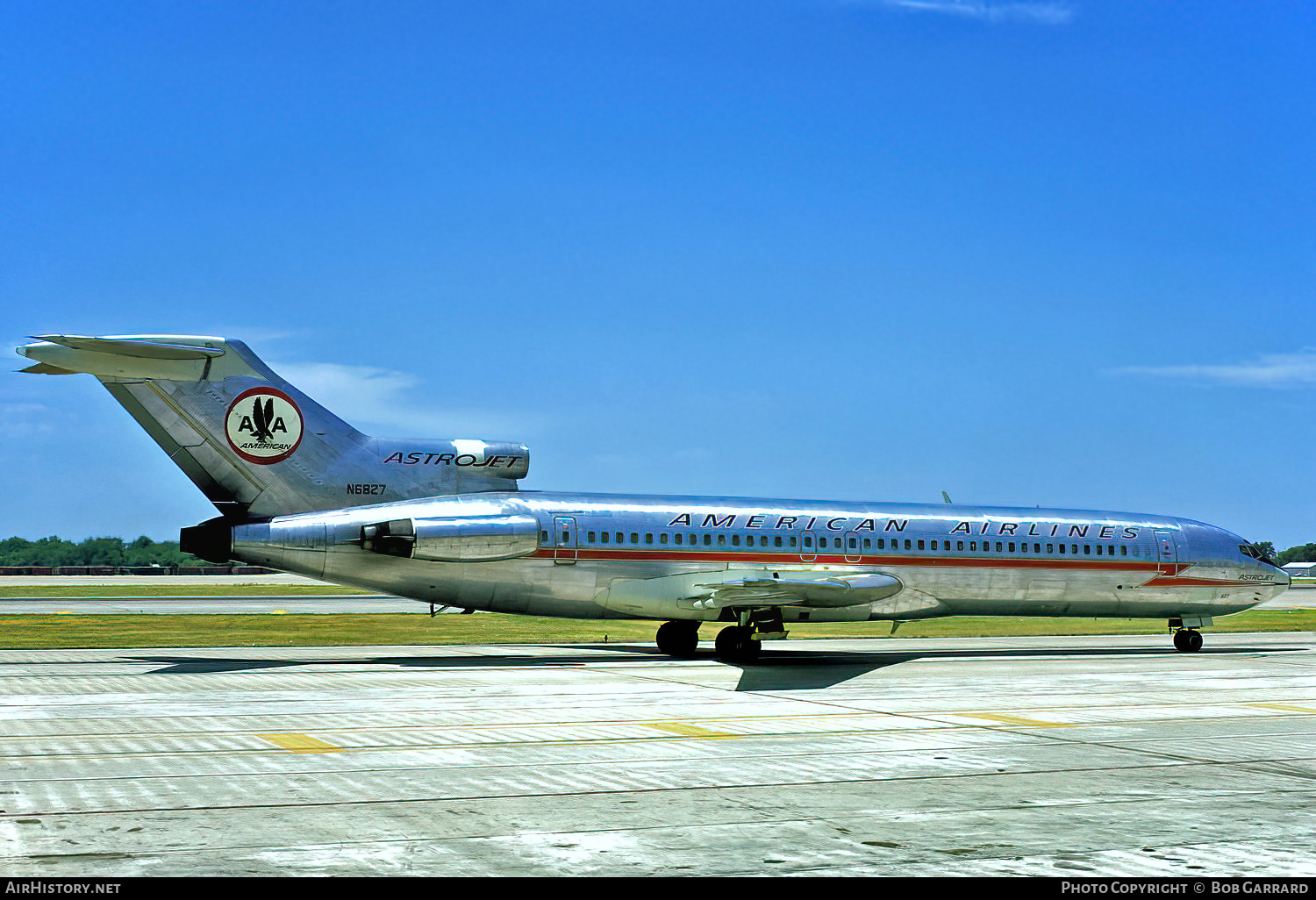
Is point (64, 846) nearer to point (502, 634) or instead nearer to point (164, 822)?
point (164, 822)

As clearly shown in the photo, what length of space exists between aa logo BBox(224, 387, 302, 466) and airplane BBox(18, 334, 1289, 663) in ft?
0.12

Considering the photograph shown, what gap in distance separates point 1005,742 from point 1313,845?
5.80 metres

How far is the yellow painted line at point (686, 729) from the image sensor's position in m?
15.5

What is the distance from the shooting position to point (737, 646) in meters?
27.3

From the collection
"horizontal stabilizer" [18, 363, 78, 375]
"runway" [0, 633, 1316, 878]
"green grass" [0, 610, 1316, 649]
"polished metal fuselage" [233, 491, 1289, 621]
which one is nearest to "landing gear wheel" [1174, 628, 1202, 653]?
"polished metal fuselage" [233, 491, 1289, 621]

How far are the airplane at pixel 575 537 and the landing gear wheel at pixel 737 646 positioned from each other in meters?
0.04

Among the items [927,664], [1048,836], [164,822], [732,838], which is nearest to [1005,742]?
[1048,836]

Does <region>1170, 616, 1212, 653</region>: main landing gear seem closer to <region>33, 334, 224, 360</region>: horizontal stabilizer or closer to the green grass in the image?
the green grass

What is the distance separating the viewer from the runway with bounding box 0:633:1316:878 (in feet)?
28.4

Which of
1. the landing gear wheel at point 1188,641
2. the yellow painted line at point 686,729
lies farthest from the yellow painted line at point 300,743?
the landing gear wheel at point 1188,641

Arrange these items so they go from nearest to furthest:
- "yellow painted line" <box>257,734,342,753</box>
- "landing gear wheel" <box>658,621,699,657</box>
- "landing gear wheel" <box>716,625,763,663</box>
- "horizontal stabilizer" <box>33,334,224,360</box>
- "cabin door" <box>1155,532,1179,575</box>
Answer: "yellow painted line" <box>257,734,342,753</box>
"horizontal stabilizer" <box>33,334,224,360</box>
"landing gear wheel" <box>716,625,763,663</box>
"landing gear wheel" <box>658,621,699,657</box>
"cabin door" <box>1155,532,1179,575</box>

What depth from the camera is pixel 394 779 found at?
11.9 metres

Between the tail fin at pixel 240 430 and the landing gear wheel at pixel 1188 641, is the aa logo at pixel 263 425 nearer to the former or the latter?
the tail fin at pixel 240 430

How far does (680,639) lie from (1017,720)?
43.1 feet
